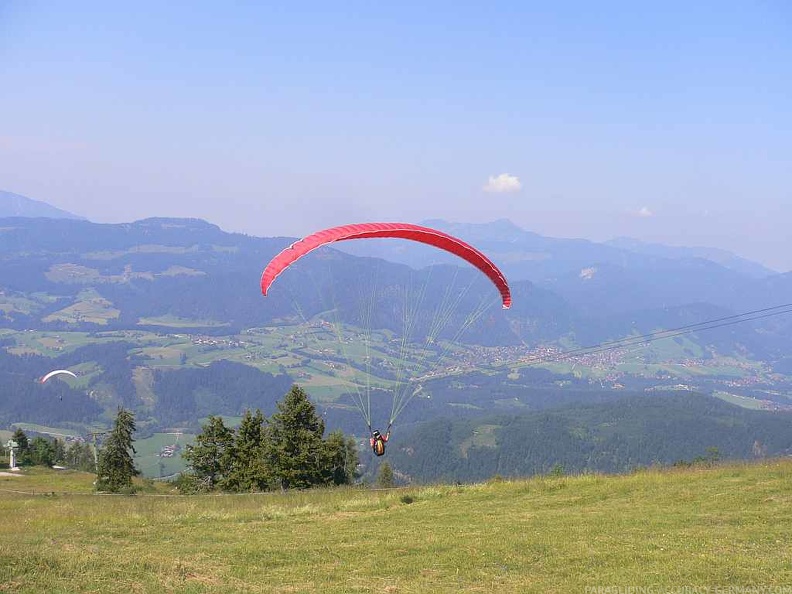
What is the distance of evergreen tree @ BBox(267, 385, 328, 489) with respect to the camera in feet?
116

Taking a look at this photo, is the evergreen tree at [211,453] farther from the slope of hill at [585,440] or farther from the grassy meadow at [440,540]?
the slope of hill at [585,440]

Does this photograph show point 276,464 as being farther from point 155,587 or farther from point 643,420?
point 643,420

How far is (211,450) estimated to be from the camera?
3912 centimetres

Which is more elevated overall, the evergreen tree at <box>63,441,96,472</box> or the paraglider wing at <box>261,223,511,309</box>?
the paraglider wing at <box>261,223,511,309</box>

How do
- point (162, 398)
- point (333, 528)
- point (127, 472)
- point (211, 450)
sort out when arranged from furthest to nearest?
point (162, 398) < point (127, 472) < point (211, 450) < point (333, 528)

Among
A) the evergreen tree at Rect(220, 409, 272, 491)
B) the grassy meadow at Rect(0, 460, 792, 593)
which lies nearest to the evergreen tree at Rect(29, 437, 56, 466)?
the evergreen tree at Rect(220, 409, 272, 491)

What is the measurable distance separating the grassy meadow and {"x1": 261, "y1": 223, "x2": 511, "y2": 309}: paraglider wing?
6963 mm

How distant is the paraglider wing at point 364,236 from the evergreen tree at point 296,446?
15346 mm

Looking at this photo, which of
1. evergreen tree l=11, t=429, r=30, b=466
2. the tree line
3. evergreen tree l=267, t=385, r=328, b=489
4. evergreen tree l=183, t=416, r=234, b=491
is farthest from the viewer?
evergreen tree l=11, t=429, r=30, b=466

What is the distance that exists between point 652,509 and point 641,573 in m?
6.58

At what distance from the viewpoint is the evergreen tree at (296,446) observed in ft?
116

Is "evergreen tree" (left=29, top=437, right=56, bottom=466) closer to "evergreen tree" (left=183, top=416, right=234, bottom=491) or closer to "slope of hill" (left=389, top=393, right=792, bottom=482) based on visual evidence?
"evergreen tree" (left=183, top=416, right=234, bottom=491)

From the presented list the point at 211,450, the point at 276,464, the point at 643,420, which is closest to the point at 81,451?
the point at 211,450

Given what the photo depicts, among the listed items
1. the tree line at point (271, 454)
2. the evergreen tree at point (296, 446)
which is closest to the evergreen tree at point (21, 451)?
the tree line at point (271, 454)
